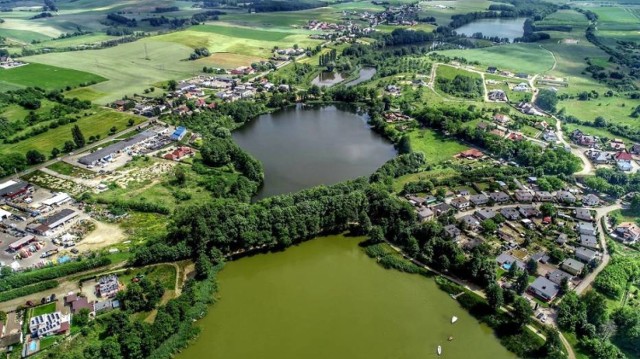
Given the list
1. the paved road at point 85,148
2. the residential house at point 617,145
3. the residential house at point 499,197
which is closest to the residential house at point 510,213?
Answer: the residential house at point 499,197

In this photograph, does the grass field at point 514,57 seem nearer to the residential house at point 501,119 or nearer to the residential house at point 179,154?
the residential house at point 501,119

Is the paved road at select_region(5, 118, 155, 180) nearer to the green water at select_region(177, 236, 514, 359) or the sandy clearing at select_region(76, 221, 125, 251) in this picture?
the sandy clearing at select_region(76, 221, 125, 251)

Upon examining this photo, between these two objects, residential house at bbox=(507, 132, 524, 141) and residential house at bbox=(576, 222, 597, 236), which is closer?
residential house at bbox=(576, 222, 597, 236)

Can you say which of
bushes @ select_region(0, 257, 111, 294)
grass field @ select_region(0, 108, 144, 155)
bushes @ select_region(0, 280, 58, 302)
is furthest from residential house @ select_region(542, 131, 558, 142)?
bushes @ select_region(0, 280, 58, 302)

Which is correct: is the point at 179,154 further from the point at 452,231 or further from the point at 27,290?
the point at 452,231

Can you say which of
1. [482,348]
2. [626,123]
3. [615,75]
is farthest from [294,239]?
[615,75]

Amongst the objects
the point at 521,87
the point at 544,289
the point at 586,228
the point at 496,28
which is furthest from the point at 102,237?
the point at 496,28
